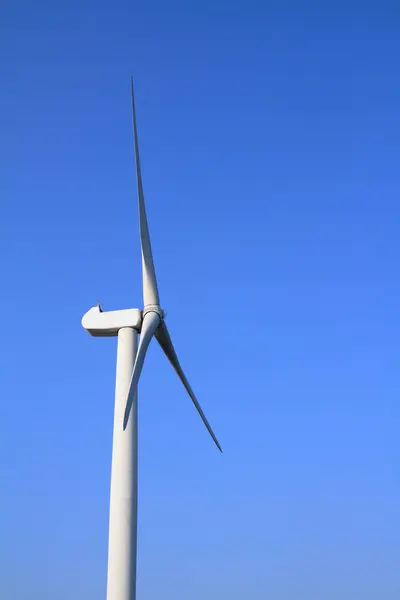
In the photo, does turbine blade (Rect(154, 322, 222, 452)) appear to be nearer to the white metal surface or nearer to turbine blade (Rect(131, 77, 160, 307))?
turbine blade (Rect(131, 77, 160, 307))

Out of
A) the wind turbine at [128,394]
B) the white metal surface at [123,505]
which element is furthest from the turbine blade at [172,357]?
the white metal surface at [123,505]

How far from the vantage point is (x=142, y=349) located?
29.0 meters

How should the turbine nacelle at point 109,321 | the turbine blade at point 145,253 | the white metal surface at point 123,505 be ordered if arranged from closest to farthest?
the white metal surface at point 123,505
the turbine nacelle at point 109,321
the turbine blade at point 145,253

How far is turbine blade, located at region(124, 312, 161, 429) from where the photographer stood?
26702 mm

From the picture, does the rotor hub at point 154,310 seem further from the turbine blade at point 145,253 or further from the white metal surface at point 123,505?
the white metal surface at point 123,505

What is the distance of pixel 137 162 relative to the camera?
32.8 metres

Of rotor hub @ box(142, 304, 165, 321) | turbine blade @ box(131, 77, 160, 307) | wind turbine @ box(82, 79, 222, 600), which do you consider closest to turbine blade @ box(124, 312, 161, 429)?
wind turbine @ box(82, 79, 222, 600)

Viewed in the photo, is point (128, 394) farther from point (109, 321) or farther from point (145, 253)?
point (145, 253)

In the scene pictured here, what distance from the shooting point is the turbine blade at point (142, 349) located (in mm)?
26702

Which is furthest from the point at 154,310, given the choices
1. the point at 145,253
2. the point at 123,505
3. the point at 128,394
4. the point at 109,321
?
the point at 123,505

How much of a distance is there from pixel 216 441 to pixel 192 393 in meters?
3.06

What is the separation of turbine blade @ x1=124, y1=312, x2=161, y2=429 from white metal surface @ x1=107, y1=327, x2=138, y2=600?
2.97 ft

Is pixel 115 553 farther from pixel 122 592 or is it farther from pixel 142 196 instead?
pixel 142 196

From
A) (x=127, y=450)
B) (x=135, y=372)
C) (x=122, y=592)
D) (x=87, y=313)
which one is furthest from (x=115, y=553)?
(x=87, y=313)
